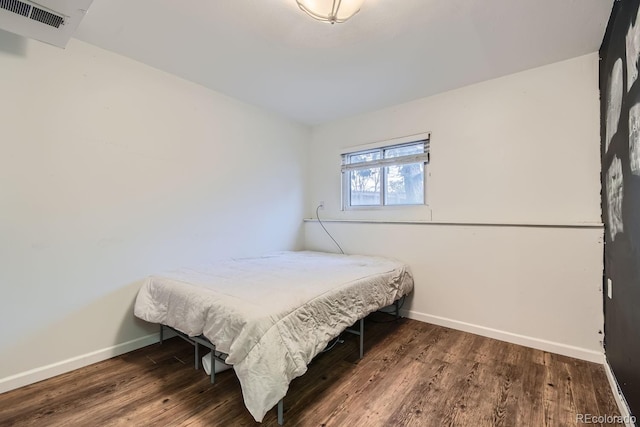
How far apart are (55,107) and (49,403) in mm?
1893

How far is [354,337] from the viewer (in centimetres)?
260

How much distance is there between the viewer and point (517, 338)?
241 cm

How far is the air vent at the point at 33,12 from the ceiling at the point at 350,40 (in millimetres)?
260

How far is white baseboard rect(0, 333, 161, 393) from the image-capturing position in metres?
1.77

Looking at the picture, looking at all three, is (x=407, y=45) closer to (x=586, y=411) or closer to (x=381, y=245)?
(x=381, y=245)

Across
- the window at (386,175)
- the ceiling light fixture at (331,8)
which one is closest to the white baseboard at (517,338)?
the window at (386,175)

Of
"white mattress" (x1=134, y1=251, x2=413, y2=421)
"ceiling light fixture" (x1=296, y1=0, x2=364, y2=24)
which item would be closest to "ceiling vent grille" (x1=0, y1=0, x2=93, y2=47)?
"ceiling light fixture" (x1=296, y1=0, x2=364, y2=24)

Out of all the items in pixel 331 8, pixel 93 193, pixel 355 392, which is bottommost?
pixel 355 392

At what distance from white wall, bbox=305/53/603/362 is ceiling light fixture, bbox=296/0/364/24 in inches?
66.0

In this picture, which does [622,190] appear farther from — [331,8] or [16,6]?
[16,6]

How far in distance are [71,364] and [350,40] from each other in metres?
3.05

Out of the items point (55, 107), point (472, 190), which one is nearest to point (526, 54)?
point (472, 190)

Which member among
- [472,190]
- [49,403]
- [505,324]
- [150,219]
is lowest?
[49,403]

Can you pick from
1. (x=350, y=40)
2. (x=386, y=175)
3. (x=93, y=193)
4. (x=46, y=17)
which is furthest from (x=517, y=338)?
(x=46, y=17)
